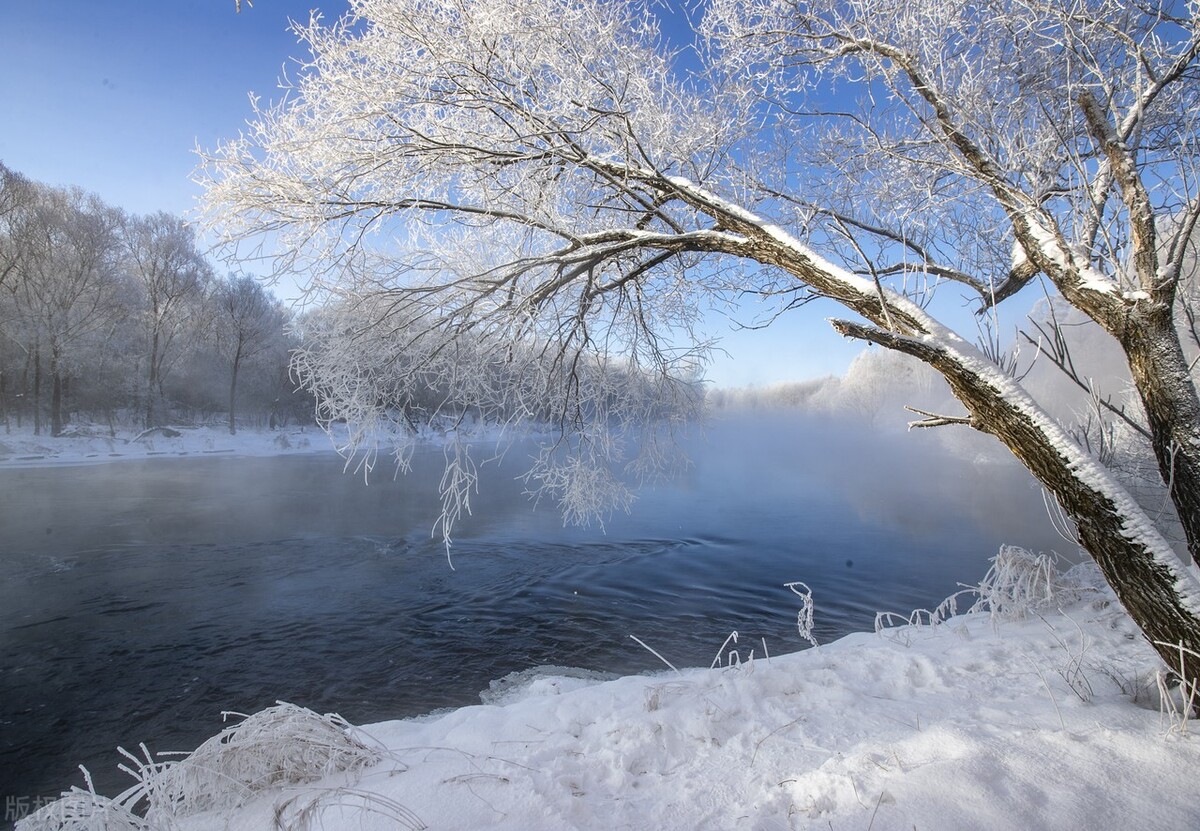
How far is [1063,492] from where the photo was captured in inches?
108

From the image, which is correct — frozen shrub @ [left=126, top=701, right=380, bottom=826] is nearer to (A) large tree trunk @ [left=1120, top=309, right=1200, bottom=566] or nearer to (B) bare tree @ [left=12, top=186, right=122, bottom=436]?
(A) large tree trunk @ [left=1120, top=309, right=1200, bottom=566]

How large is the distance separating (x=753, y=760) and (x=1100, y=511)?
1.86 m

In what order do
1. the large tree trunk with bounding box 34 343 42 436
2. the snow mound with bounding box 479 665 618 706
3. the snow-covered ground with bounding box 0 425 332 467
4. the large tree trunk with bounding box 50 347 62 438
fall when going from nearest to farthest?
the snow mound with bounding box 479 665 618 706 → the snow-covered ground with bounding box 0 425 332 467 → the large tree trunk with bounding box 34 343 42 436 → the large tree trunk with bounding box 50 347 62 438

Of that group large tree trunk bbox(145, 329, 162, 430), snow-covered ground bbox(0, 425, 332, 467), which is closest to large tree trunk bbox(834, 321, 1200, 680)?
snow-covered ground bbox(0, 425, 332, 467)

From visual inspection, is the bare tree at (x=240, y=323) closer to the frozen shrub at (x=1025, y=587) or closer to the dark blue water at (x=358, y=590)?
the dark blue water at (x=358, y=590)

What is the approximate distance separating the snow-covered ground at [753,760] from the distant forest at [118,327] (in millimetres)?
22081

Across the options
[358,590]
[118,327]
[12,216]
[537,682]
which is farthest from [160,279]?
[537,682]

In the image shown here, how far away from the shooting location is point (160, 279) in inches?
1184

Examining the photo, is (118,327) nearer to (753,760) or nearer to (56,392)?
(56,392)

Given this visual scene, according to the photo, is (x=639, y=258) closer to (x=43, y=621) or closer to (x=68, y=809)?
(x=68, y=809)

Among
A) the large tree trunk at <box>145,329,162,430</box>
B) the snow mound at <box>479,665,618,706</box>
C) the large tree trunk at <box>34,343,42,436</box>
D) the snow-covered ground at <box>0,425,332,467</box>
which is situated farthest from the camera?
the large tree trunk at <box>145,329,162,430</box>

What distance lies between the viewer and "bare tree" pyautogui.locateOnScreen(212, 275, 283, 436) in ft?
103

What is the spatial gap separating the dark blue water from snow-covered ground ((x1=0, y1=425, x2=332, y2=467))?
4652mm

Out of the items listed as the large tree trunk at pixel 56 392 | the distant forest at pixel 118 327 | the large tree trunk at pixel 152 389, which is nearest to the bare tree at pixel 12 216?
the distant forest at pixel 118 327
